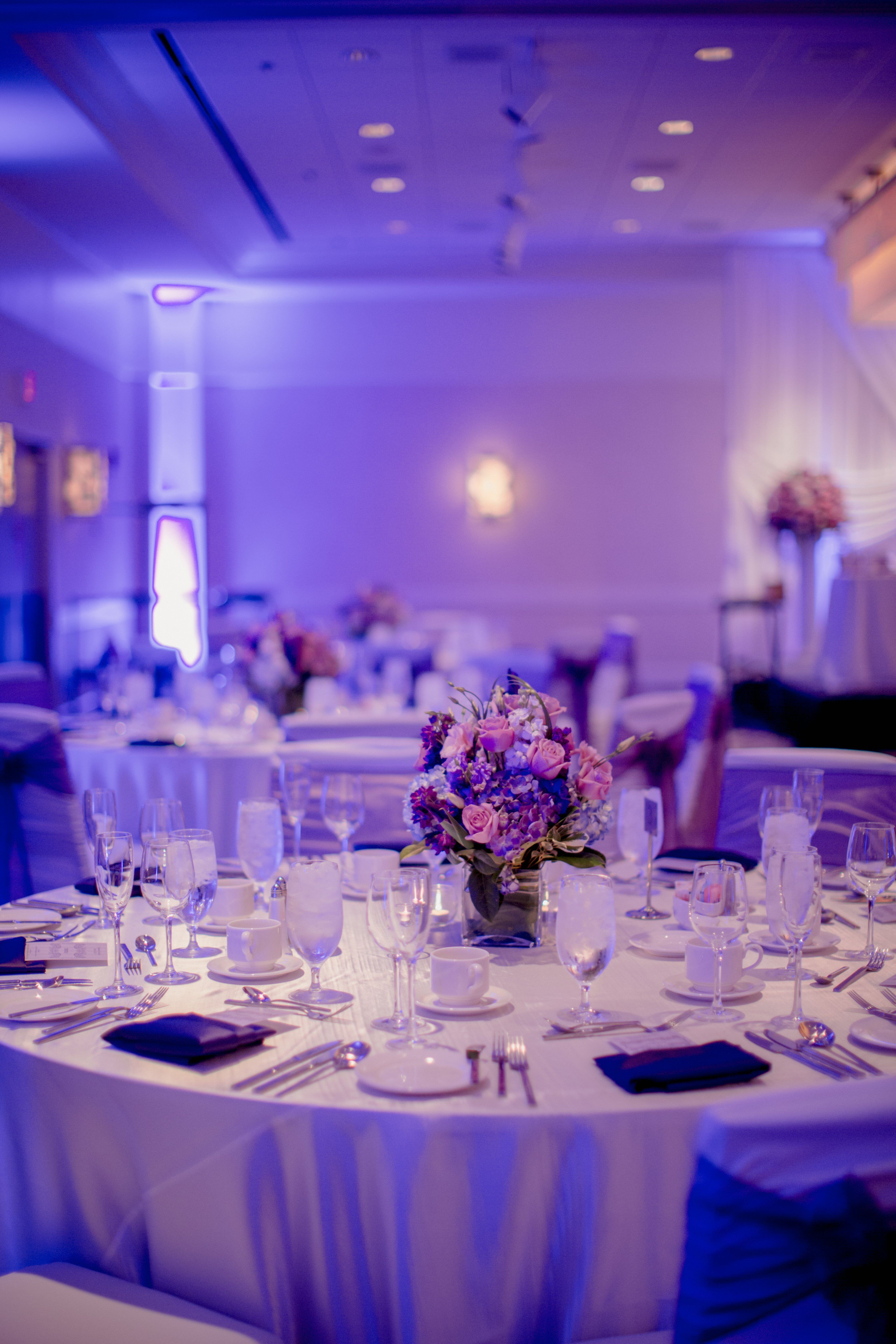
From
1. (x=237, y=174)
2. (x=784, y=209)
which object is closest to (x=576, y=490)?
(x=784, y=209)

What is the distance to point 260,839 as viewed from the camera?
196 cm

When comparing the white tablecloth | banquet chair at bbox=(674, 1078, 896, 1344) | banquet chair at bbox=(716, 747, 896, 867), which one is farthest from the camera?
the white tablecloth

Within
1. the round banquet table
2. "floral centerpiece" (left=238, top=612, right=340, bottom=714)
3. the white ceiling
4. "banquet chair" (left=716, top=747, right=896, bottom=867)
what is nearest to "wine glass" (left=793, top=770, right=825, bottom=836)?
"banquet chair" (left=716, top=747, right=896, bottom=867)

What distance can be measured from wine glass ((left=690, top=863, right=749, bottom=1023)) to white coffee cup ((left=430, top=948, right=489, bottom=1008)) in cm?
28

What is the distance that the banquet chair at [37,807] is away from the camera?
3041 millimetres

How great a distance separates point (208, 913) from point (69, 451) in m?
7.41

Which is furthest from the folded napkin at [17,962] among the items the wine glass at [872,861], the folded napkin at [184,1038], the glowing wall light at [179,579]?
the glowing wall light at [179,579]

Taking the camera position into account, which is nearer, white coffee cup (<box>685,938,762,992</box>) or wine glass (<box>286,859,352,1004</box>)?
wine glass (<box>286,859,352,1004</box>)

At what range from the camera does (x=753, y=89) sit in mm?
6629

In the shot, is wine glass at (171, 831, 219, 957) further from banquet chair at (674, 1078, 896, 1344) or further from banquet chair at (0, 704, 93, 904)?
banquet chair at (0, 704, 93, 904)

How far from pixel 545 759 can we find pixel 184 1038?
661mm

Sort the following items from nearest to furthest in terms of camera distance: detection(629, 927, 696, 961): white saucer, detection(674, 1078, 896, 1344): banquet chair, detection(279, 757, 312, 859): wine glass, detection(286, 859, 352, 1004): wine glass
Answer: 1. detection(674, 1078, 896, 1344): banquet chair
2. detection(286, 859, 352, 1004): wine glass
3. detection(629, 927, 696, 961): white saucer
4. detection(279, 757, 312, 859): wine glass

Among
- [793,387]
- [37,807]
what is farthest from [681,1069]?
[793,387]

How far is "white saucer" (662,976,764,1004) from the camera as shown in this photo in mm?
1581
